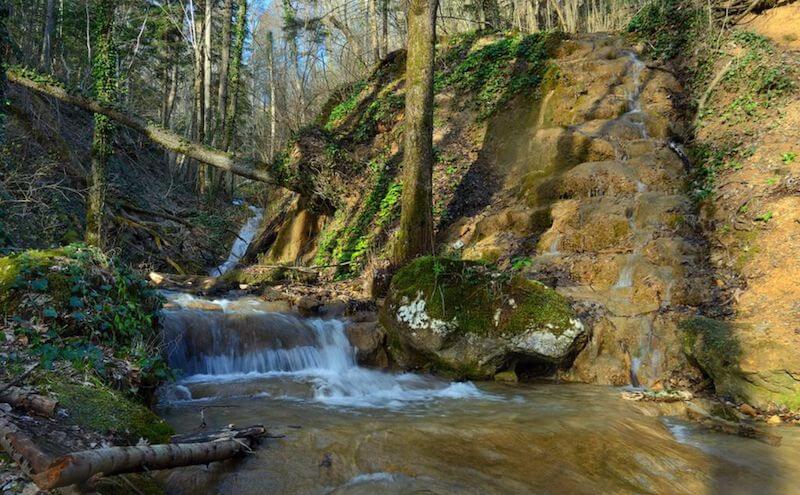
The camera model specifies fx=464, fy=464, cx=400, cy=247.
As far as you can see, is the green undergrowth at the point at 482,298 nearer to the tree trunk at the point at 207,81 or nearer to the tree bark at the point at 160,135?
the tree bark at the point at 160,135

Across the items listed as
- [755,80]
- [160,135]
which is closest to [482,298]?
[755,80]

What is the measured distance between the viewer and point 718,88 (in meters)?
10.2

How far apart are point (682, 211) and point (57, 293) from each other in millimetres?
9283

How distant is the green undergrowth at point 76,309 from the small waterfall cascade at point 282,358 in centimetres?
112

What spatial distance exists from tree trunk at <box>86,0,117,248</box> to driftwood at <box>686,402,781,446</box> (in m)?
11.0

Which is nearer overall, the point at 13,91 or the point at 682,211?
the point at 682,211

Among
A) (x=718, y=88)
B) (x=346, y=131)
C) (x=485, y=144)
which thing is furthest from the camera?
(x=346, y=131)

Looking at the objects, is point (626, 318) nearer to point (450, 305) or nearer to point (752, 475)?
point (450, 305)

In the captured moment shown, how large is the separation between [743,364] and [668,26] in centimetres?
1153

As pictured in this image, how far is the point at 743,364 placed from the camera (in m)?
5.23

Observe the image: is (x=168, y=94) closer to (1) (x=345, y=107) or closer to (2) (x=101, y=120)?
(1) (x=345, y=107)

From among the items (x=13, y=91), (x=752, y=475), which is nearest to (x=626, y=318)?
(x=752, y=475)

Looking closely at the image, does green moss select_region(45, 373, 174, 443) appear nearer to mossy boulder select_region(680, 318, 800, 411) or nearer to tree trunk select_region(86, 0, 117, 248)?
mossy boulder select_region(680, 318, 800, 411)

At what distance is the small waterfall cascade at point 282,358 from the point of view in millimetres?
6324
